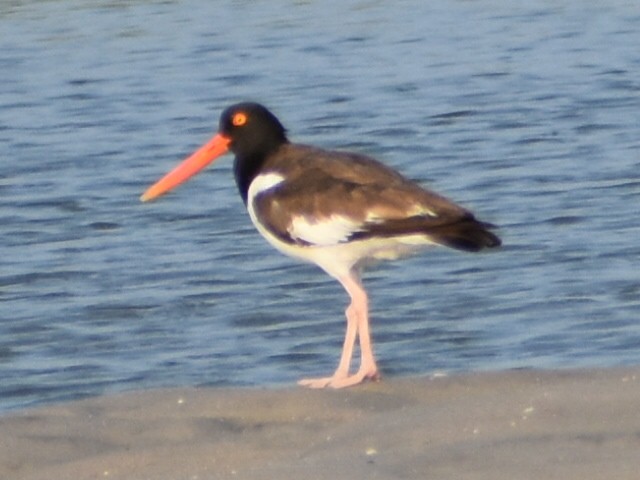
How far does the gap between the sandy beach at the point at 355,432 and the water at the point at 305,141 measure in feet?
5.14

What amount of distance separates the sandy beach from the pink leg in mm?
165

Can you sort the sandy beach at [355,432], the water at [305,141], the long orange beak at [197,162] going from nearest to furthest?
the sandy beach at [355,432] < the long orange beak at [197,162] < the water at [305,141]

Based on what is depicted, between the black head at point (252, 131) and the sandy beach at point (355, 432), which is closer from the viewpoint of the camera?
the sandy beach at point (355, 432)

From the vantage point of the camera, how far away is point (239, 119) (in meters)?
8.14

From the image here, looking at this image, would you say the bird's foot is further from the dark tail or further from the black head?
the black head

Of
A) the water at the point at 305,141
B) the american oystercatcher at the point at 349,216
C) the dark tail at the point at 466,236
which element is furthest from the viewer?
the water at the point at 305,141

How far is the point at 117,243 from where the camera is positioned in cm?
1107

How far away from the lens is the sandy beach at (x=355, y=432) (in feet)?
17.0

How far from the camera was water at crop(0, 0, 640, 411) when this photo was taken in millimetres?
8922

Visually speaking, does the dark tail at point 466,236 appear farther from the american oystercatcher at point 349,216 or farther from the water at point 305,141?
the water at point 305,141

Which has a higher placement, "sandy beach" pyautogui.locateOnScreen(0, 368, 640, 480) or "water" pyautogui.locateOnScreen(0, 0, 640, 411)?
"sandy beach" pyautogui.locateOnScreen(0, 368, 640, 480)

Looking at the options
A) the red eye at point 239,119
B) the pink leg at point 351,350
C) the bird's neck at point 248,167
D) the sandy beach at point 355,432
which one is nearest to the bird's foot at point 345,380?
the pink leg at point 351,350

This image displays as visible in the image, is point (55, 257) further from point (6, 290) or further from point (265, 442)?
point (265, 442)

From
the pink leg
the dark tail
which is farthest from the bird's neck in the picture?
the dark tail
